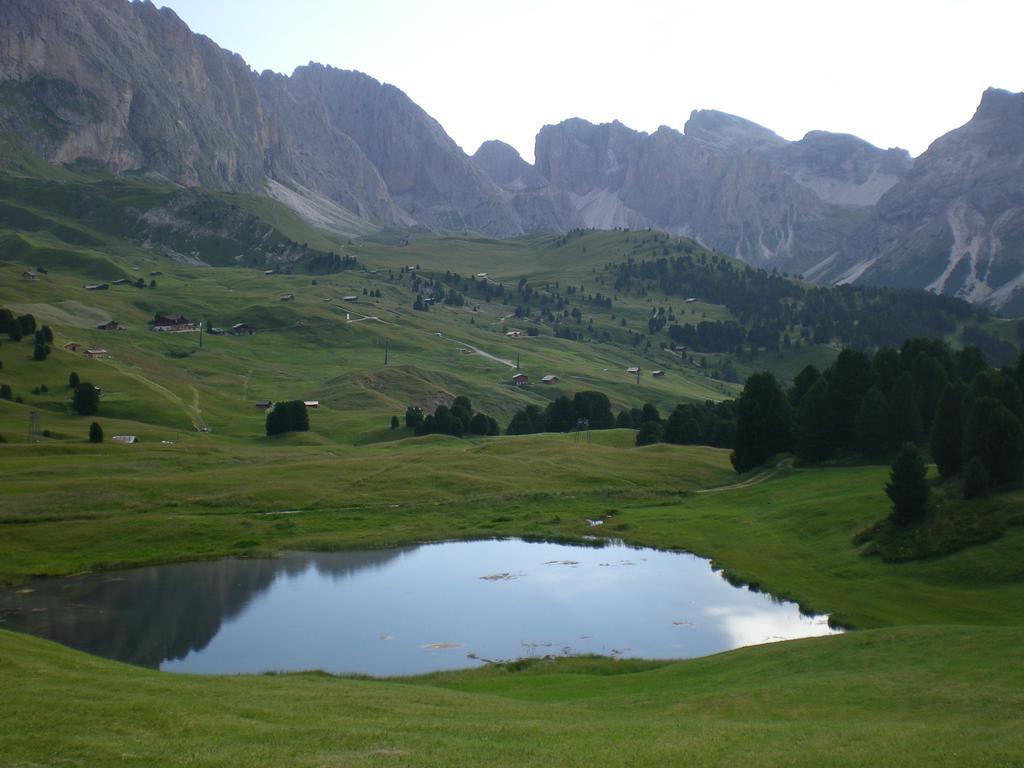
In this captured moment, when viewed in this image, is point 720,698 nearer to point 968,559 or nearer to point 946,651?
point 946,651

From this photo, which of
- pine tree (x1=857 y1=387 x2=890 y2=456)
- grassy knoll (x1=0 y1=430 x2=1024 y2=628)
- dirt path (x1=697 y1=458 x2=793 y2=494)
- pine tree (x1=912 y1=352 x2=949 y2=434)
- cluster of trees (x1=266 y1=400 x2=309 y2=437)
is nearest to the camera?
grassy knoll (x1=0 y1=430 x2=1024 y2=628)

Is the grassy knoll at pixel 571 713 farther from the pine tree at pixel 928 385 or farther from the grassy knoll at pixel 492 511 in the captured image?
the pine tree at pixel 928 385

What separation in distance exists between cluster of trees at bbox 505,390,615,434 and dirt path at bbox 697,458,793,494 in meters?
67.2

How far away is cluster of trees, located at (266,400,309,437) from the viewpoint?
156 metres

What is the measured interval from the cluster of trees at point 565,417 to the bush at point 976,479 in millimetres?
111819

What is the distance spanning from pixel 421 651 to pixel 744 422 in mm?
68619

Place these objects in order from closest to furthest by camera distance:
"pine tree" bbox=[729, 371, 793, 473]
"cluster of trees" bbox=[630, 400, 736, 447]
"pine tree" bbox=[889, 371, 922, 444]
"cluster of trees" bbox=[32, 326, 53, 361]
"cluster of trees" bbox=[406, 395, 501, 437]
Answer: "pine tree" bbox=[889, 371, 922, 444], "pine tree" bbox=[729, 371, 793, 473], "cluster of trees" bbox=[630, 400, 736, 447], "cluster of trees" bbox=[406, 395, 501, 437], "cluster of trees" bbox=[32, 326, 53, 361]

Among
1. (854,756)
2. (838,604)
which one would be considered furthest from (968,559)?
(854,756)

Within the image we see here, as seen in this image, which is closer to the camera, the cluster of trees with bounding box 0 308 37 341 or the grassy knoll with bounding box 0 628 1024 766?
the grassy knoll with bounding box 0 628 1024 766

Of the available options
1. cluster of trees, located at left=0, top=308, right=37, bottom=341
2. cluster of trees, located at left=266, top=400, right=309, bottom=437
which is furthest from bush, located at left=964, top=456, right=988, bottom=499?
cluster of trees, located at left=0, top=308, right=37, bottom=341

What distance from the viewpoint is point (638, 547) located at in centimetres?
8525

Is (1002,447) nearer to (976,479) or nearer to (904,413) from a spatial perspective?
(976,479)

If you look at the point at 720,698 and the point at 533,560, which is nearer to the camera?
the point at 720,698

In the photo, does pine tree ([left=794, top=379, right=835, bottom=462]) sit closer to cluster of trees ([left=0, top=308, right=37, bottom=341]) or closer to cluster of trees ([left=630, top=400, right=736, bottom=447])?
cluster of trees ([left=630, top=400, right=736, bottom=447])
